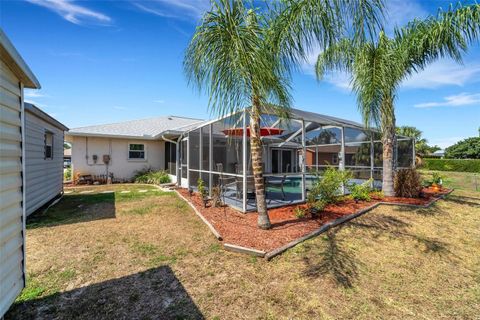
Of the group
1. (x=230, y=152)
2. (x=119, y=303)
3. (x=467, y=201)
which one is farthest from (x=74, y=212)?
(x=467, y=201)

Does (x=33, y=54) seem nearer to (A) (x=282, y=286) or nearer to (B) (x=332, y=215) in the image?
(A) (x=282, y=286)

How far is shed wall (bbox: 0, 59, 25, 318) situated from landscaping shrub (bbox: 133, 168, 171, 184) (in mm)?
11938

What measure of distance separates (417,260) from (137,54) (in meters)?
9.83

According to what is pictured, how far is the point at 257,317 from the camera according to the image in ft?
9.25

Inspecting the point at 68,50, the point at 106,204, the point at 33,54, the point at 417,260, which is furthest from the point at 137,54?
the point at 417,260

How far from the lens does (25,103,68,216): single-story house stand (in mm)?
6699

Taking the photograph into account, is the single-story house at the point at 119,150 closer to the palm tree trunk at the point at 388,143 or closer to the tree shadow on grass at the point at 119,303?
the palm tree trunk at the point at 388,143

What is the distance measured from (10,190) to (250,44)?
404cm

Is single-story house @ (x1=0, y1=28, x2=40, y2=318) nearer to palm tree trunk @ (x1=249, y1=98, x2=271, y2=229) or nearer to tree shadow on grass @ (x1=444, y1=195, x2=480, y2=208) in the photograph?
palm tree trunk @ (x1=249, y1=98, x2=271, y2=229)

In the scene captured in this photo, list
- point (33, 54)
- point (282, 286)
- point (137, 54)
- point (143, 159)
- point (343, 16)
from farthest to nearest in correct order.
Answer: point (143, 159) < point (137, 54) < point (33, 54) < point (343, 16) < point (282, 286)

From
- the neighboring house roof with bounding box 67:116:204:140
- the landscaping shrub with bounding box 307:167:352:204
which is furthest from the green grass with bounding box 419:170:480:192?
the neighboring house roof with bounding box 67:116:204:140

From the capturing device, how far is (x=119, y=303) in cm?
304

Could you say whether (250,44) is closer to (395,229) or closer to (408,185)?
(395,229)

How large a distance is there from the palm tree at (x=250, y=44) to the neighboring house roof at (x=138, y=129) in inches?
331
